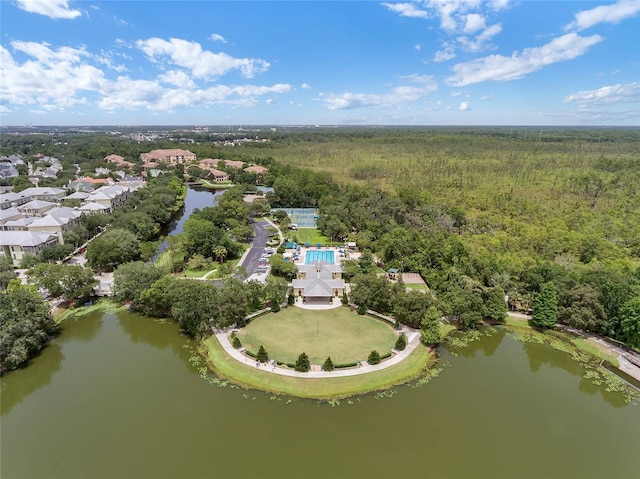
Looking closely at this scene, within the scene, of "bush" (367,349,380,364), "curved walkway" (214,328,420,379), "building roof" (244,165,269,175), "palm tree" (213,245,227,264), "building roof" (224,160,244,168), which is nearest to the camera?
"curved walkway" (214,328,420,379)

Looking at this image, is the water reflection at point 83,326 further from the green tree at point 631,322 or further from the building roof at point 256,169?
the building roof at point 256,169

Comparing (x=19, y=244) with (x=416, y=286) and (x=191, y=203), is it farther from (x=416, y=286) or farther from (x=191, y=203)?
(x=416, y=286)

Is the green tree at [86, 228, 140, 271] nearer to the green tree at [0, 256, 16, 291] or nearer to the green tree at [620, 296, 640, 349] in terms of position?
the green tree at [0, 256, 16, 291]

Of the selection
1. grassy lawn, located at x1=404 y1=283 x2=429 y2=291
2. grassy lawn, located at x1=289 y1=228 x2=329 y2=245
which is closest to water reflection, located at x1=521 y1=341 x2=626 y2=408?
grassy lawn, located at x1=404 y1=283 x2=429 y2=291

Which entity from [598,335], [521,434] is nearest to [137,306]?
[521,434]

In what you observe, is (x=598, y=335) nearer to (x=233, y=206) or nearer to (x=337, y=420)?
(x=337, y=420)

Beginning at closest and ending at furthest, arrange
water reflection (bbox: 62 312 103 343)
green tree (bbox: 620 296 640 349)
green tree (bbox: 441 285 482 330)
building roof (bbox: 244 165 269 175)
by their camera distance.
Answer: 1. green tree (bbox: 620 296 640 349)
2. green tree (bbox: 441 285 482 330)
3. water reflection (bbox: 62 312 103 343)
4. building roof (bbox: 244 165 269 175)

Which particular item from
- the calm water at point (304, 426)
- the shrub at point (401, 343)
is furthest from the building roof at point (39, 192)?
the shrub at point (401, 343)

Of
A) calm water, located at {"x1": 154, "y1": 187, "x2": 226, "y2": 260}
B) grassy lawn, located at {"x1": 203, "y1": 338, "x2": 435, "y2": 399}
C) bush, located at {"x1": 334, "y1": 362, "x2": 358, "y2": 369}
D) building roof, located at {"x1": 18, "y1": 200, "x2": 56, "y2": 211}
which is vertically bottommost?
calm water, located at {"x1": 154, "y1": 187, "x2": 226, "y2": 260}
